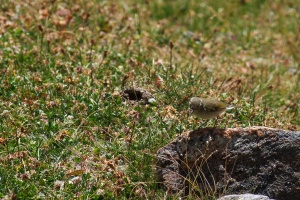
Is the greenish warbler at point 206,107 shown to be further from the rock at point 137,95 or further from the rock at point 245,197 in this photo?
the rock at point 137,95

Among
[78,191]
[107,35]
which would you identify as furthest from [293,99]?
[78,191]

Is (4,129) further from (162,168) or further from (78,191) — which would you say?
(162,168)

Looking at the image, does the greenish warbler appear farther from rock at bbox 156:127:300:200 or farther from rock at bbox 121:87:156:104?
rock at bbox 121:87:156:104

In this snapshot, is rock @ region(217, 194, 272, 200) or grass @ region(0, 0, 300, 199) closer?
rock @ region(217, 194, 272, 200)

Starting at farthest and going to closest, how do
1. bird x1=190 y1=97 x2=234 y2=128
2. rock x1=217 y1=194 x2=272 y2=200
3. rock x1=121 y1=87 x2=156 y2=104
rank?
rock x1=121 y1=87 x2=156 y2=104, bird x1=190 y1=97 x2=234 y2=128, rock x1=217 y1=194 x2=272 y2=200

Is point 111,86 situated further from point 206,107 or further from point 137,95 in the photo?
point 206,107

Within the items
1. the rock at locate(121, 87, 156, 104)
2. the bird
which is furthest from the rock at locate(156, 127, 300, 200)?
the rock at locate(121, 87, 156, 104)

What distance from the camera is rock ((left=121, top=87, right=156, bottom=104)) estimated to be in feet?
23.2

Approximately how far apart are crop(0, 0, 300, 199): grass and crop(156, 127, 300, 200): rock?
25 centimetres

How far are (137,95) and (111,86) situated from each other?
35cm

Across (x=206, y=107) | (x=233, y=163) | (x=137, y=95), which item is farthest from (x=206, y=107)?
(x=137, y=95)

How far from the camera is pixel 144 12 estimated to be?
35.0 feet

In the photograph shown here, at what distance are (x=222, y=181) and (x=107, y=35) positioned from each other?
3.64 metres

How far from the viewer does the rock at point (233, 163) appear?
5801 mm
